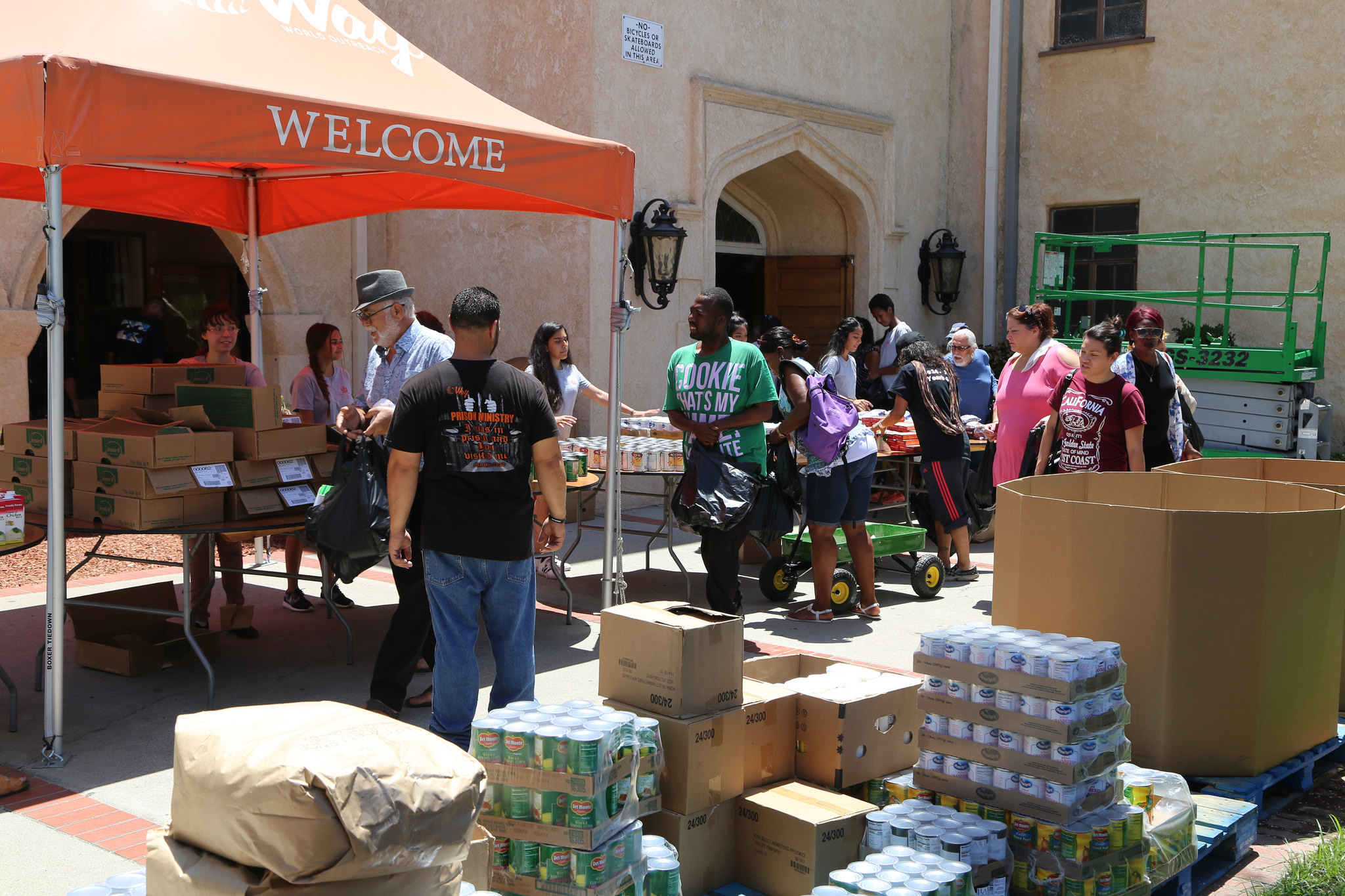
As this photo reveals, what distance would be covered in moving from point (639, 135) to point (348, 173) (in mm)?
3801

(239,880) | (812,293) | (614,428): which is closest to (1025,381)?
(614,428)

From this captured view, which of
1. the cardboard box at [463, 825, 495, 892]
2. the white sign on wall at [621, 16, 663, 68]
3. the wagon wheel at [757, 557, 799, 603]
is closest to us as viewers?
the cardboard box at [463, 825, 495, 892]

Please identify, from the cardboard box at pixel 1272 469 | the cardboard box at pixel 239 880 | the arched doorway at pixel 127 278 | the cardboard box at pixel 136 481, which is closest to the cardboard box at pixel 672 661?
the cardboard box at pixel 239 880

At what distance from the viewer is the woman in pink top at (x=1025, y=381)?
734cm

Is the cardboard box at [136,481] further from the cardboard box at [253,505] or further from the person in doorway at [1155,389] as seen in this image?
the person in doorway at [1155,389]

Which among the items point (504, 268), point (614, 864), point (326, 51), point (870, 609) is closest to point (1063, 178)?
point (504, 268)

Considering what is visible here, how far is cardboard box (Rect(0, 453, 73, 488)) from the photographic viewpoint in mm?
5758

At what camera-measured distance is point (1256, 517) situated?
14.0 feet

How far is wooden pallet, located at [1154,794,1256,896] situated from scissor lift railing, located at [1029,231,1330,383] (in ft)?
25.4

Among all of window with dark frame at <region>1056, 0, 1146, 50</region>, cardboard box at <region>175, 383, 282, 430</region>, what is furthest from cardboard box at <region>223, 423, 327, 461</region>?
window with dark frame at <region>1056, 0, 1146, 50</region>

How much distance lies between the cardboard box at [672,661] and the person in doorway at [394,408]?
1.38 metres

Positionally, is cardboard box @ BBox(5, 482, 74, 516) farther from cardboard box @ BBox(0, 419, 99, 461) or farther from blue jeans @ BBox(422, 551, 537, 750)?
blue jeans @ BBox(422, 551, 537, 750)

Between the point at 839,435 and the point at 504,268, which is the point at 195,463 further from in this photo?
the point at 504,268

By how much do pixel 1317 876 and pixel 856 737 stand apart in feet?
4.82
